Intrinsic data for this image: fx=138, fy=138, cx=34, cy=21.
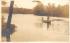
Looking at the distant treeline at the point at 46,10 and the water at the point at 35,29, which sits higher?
the distant treeline at the point at 46,10

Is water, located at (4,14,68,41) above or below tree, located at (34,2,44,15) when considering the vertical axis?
below

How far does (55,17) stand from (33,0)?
257mm

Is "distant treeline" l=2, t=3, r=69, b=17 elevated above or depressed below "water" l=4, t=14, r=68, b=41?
above

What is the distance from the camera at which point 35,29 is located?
1.26 metres

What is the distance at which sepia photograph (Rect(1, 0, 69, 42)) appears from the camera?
124cm

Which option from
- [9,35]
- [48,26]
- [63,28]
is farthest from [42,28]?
[9,35]

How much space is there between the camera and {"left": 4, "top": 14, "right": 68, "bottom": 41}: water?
125 centimetres

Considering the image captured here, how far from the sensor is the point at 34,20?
126 centimetres

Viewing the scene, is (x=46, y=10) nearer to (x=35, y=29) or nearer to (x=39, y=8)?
(x=39, y=8)

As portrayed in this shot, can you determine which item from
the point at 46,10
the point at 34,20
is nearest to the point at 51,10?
the point at 46,10

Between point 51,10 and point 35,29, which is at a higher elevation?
point 51,10

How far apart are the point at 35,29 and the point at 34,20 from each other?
83mm

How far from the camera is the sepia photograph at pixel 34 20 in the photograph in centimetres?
124

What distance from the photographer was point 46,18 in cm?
127
